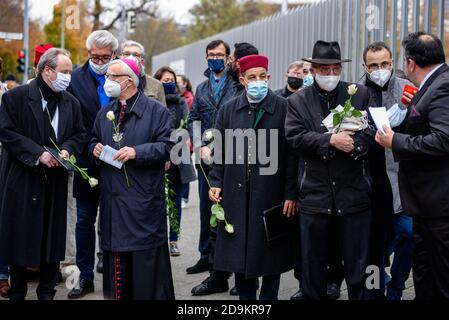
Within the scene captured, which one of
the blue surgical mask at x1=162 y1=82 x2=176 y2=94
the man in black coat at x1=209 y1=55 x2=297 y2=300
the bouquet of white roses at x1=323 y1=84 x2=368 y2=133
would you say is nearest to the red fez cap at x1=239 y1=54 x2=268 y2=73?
the man in black coat at x1=209 y1=55 x2=297 y2=300

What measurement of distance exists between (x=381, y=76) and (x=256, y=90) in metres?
1.06

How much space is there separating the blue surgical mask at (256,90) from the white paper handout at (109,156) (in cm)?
120

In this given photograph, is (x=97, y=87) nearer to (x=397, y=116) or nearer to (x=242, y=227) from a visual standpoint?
(x=242, y=227)

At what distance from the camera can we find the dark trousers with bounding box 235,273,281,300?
212 inches

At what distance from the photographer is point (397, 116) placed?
5.01 m

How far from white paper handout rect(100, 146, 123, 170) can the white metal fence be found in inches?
172

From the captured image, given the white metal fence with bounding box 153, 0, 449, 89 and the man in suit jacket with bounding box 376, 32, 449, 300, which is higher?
the white metal fence with bounding box 153, 0, 449, 89

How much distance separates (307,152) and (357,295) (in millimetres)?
1149

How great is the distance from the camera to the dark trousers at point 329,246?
4969mm

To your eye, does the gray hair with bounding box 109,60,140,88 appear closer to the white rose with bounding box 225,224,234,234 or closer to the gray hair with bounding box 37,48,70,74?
the gray hair with bounding box 37,48,70,74

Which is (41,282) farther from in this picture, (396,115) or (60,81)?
(396,115)

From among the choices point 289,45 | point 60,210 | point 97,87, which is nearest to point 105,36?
point 97,87

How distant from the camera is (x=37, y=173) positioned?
17.8 feet

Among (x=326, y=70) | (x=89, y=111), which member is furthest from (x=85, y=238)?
(x=326, y=70)
